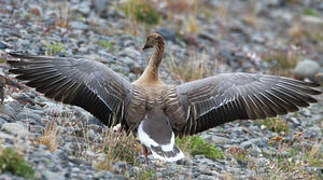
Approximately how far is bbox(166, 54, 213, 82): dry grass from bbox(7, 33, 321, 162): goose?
3510 millimetres

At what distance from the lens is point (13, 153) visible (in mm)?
5742

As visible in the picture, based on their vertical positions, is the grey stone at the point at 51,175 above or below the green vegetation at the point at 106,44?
below

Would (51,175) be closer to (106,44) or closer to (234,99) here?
(234,99)

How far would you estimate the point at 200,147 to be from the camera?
28.8 ft

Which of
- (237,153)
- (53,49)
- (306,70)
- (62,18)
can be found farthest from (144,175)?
(306,70)

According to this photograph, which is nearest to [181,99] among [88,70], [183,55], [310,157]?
[88,70]

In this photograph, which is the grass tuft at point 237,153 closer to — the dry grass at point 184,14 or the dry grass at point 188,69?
the dry grass at point 188,69

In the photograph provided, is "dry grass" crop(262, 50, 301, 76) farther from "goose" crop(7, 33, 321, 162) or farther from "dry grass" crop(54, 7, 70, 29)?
"goose" crop(7, 33, 321, 162)

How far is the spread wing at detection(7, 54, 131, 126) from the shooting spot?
7562mm

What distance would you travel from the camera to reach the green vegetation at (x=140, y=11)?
577 inches

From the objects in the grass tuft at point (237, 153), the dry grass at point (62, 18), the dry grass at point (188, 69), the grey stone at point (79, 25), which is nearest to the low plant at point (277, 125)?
the grass tuft at point (237, 153)

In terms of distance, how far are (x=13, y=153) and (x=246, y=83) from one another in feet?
12.4

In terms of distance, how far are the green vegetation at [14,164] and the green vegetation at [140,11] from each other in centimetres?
911

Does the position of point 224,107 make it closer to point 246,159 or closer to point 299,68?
point 246,159
